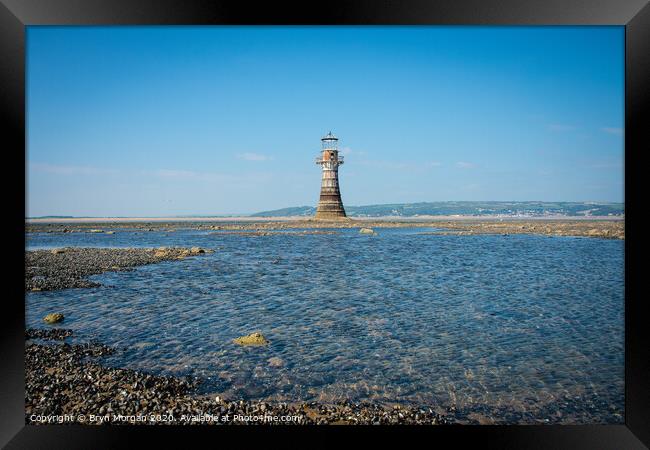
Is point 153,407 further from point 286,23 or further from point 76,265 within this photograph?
point 76,265

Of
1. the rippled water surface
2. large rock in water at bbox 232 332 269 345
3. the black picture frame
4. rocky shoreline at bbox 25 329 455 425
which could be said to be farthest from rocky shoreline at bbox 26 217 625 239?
rocky shoreline at bbox 25 329 455 425

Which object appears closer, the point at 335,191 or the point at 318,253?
the point at 318,253

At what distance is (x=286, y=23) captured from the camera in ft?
22.7

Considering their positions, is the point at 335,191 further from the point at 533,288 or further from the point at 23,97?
the point at 23,97

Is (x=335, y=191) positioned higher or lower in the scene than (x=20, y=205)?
higher

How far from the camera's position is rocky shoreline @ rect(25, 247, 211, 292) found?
21.8 m

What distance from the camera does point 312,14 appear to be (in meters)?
6.82

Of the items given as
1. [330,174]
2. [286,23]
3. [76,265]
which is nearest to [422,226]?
[330,174]

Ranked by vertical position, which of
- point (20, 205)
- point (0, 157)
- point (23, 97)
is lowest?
point (20, 205)

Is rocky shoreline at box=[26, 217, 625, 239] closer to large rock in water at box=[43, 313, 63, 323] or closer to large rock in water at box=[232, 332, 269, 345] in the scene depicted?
large rock in water at box=[43, 313, 63, 323]

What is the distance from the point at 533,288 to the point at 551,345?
35.6 ft

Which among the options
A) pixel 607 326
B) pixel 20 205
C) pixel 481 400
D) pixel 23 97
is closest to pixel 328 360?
pixel 481 400

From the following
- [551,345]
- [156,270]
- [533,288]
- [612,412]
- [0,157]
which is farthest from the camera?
[156,270]

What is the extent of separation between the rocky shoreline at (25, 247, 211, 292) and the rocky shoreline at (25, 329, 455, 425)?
10.0m
